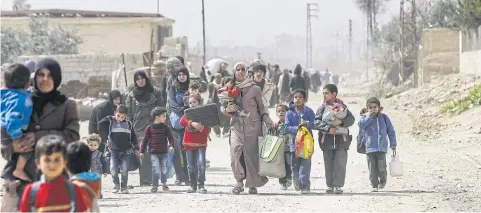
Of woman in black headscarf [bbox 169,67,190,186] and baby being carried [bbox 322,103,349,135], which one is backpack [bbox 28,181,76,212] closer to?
baby being carried [bbox 322,103,349,135]

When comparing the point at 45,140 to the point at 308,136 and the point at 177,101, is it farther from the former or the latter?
the point at 177,101

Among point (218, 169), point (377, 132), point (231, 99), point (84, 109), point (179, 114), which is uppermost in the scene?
point (231, 99)

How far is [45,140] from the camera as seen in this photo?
683 centimetres

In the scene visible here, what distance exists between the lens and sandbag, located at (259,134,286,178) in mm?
13359

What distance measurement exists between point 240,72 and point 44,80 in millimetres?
5601

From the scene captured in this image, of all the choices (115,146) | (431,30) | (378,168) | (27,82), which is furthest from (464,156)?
(431,30)

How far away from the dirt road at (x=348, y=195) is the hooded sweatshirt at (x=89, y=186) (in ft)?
13.8

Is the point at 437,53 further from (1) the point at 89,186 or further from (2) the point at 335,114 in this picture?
(1) the point at 89,186

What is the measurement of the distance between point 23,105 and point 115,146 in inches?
226

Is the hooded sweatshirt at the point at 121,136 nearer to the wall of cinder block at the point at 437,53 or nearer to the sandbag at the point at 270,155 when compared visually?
the sandbag at the point at 270,155

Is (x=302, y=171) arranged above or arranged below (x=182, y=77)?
below

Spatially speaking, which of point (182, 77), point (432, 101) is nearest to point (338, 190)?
point (182, 77)

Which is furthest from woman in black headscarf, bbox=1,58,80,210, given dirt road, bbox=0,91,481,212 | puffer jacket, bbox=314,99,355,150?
puffer jacket, bbox=314,99,355,150

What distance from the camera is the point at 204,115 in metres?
13.9
